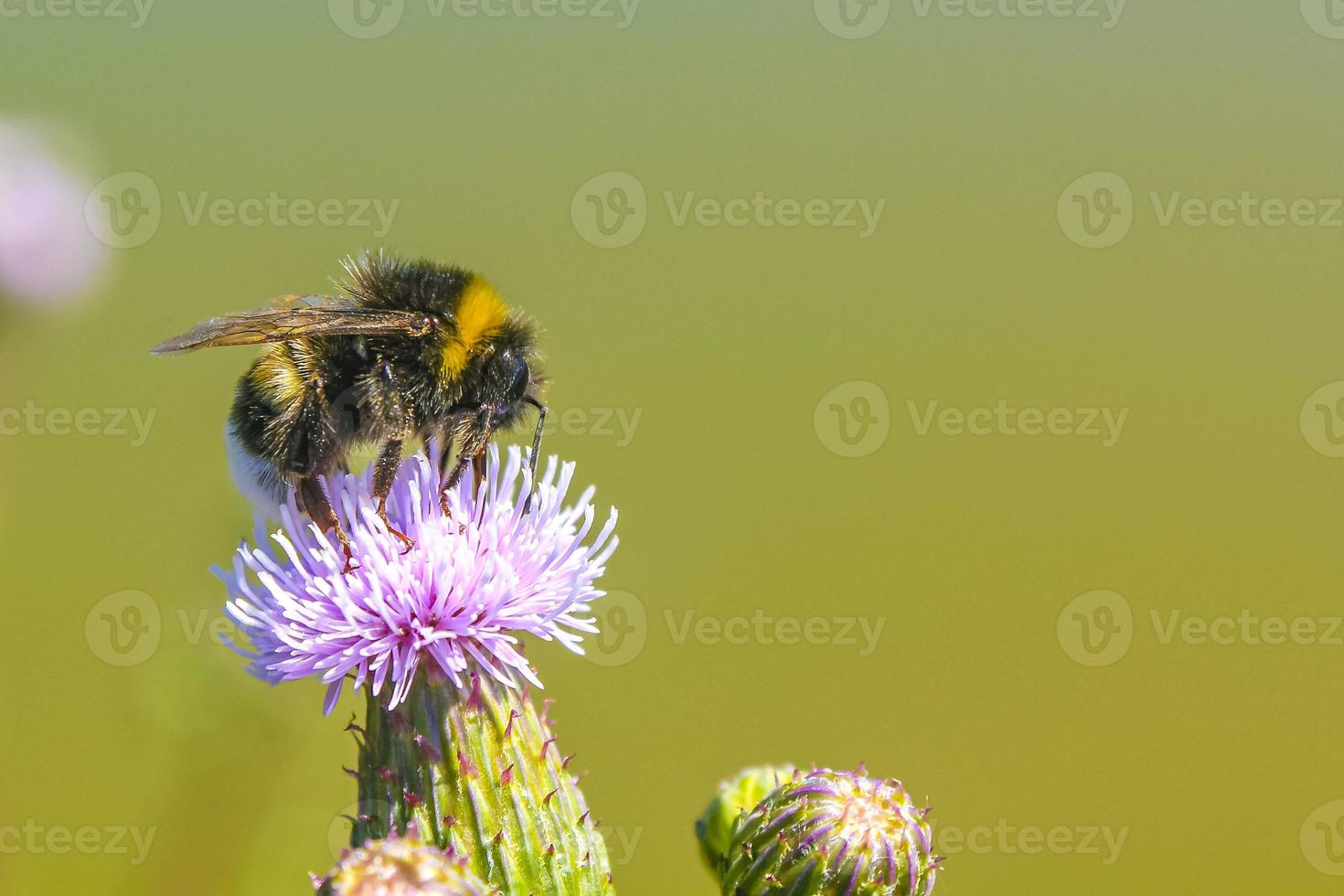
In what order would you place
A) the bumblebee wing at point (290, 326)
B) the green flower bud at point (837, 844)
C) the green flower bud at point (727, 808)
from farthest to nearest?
the green flower bud at point (727, 808)
the green flower bud at point (837, 844)
the bumblebee wing at point (290, 326)

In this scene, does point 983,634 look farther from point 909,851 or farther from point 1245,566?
point 909,851

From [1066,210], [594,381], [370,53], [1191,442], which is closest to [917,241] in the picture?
[1066,210]

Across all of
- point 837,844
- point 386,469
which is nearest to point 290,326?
point 386,469

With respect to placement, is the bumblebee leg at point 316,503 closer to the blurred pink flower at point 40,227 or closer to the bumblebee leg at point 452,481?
the bumblebee leg at point 452,481

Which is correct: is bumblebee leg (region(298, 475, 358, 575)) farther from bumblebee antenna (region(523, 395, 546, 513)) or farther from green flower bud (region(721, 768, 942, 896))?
green flower bud (region(721, 768, 942, 896))

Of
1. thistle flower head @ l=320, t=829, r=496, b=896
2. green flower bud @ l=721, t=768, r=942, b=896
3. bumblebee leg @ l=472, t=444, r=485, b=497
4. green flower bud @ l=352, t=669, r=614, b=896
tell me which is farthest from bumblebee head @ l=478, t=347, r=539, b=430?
green flower bud @ l=721, t=768, r=942, b=896

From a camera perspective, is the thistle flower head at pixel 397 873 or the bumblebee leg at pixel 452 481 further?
the bumblebee leg at pixel 452 481

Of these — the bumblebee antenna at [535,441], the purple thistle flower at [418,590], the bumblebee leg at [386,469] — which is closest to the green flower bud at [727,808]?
the purple thistle flower at [418,590]

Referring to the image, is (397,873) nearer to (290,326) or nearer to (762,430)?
(290,326)
